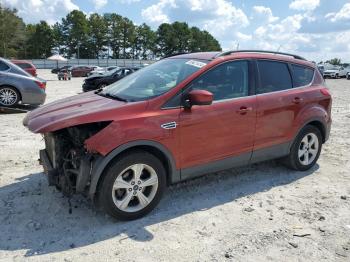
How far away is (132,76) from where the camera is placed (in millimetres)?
5340

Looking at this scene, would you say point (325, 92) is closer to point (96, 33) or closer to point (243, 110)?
point (243, 110)

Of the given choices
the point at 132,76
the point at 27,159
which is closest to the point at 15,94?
the point at 27,159

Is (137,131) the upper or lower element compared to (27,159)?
upper

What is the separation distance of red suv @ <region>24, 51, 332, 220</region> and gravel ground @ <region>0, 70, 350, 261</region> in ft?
1.15

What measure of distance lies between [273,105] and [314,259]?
2216 mm

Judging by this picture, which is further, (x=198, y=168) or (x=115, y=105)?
(x=198, y=168)

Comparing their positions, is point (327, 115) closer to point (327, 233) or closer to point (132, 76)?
point (327, 233)

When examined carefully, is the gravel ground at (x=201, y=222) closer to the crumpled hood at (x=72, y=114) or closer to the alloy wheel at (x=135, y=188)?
the alloy wheel at (x=135, y=188)

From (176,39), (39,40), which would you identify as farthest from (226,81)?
(176,39)

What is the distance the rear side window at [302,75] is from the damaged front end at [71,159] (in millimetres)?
3030

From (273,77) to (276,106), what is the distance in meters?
0.42

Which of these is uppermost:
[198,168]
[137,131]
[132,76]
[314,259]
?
[132,76]

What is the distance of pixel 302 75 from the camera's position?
586 cm

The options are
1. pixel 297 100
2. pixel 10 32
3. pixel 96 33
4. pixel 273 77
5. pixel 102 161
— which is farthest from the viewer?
pixel 96 33
